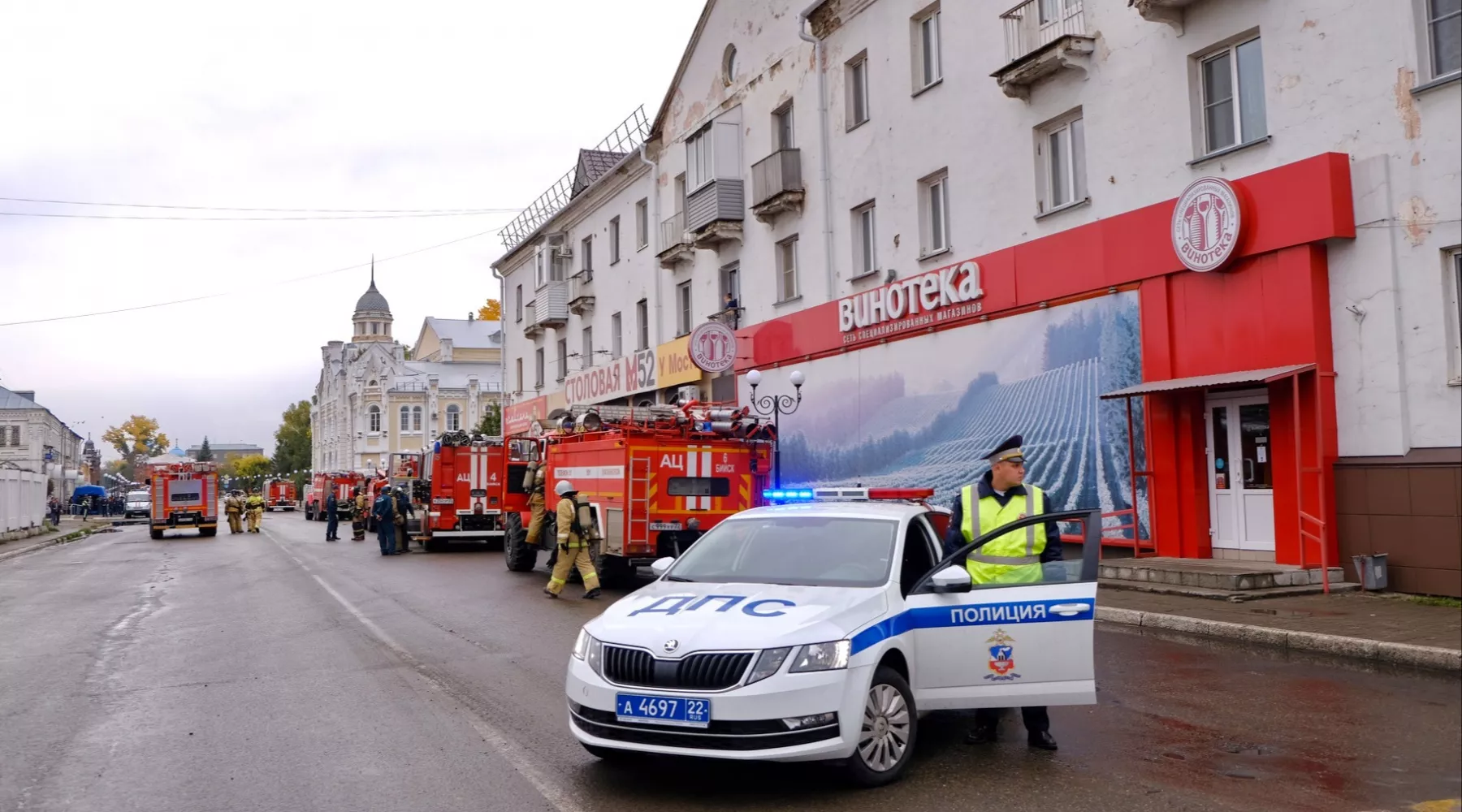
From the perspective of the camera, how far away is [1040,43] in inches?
683

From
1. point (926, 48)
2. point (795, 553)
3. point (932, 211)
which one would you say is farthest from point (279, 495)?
point (795, 553)

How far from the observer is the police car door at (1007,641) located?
20.0ft

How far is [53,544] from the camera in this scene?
3747cm

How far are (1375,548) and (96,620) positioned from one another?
49.2 ft

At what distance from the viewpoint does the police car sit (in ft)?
17.7

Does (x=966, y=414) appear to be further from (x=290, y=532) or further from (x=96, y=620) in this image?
(x=290, y=532)

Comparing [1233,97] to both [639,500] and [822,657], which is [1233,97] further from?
[822,657]

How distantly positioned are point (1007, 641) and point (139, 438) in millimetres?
156193

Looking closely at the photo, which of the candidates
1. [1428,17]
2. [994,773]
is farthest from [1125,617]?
[1428,17]

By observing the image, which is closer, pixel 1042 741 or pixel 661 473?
pixel 1042 741

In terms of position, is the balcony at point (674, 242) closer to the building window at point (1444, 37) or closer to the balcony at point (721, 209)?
the balcony at point (721, 209)

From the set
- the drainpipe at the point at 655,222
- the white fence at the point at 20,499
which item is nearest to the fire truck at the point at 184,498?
the white fence at the point at 20,499

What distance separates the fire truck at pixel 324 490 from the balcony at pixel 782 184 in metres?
31.1

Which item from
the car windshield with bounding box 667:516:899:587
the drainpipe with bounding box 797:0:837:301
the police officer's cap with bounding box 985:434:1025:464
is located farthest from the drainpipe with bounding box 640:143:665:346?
the police officer's cap with bounding box 985:434:1025:464
